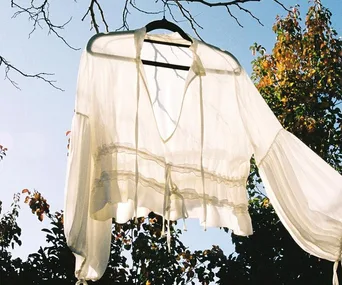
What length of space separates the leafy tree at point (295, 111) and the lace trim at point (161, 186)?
270 cm

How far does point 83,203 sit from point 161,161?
40 centimetres

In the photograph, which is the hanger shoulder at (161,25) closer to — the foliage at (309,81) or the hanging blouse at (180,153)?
the hanging blouse at (180,153)

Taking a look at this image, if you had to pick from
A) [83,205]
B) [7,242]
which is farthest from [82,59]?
[7,242]

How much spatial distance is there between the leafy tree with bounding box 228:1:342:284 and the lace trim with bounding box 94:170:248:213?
8.86 feet

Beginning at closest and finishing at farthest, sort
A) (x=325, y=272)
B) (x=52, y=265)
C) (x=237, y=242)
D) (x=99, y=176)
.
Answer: (x=99, y=176) → (x=52, y=265) → (x=325, y=272) → (x=237, y=242)

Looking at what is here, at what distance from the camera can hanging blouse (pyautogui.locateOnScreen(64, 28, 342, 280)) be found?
1.82 m

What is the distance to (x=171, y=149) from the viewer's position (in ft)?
6.78

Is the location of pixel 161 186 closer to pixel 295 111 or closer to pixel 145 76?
pixel 145 76

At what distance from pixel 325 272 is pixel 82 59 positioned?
131 inches

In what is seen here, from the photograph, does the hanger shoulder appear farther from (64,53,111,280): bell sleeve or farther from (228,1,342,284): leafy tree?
(228,1,342,284): leafy tree

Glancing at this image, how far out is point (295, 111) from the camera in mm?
4996

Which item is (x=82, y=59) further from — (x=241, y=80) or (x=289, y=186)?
(x=289, y=186)

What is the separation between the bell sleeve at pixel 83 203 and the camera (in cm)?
166

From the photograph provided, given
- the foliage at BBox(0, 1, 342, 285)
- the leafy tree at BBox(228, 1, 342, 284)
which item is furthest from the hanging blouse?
the leafy tree at BBox(228, 1, 342, 284)
